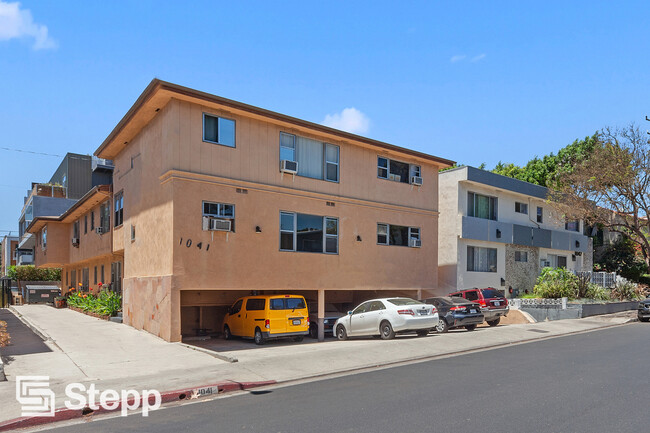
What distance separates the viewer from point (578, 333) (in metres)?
21.4

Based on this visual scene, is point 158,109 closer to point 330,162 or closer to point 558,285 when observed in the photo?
point 330,162

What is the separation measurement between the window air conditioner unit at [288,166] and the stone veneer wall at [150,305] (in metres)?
5.71

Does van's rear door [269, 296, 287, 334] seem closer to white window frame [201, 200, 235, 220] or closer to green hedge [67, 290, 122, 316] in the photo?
white window frame [201, 200, 235, 220]

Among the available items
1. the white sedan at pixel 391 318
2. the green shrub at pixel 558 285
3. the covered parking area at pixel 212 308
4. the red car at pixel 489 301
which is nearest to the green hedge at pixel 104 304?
the covered parking area at pixel 212 308

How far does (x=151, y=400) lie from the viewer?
975cm

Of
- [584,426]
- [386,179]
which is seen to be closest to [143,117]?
[386,179]

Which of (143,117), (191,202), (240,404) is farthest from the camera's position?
(143,117)

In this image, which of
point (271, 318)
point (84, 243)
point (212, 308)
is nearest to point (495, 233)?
point (212, 308)

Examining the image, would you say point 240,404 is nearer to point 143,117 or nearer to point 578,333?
point 143,117

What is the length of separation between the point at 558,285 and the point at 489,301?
7007mm

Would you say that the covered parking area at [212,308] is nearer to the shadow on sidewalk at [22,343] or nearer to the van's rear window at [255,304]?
the van's rear window at [255,304]

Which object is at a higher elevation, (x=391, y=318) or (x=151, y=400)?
(x=391, y=318)

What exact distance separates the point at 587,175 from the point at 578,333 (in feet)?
40.5

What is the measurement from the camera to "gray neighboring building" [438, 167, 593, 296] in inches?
1117
